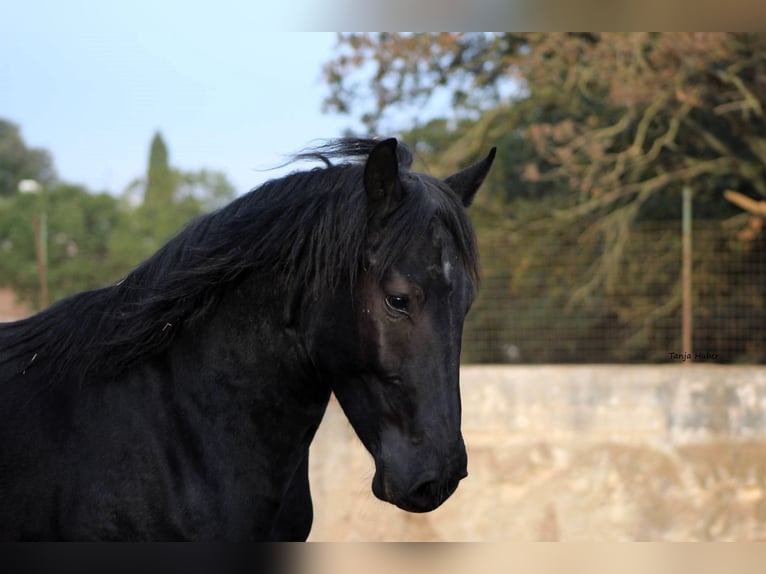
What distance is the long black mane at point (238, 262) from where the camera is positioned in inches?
88.4

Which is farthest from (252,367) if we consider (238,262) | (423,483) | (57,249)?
(57,249)

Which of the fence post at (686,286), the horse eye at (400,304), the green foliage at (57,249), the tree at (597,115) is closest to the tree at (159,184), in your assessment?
the green foliage at (57,249)

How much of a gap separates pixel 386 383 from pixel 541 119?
403 inches

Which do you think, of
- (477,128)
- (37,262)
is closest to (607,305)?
(477,128)

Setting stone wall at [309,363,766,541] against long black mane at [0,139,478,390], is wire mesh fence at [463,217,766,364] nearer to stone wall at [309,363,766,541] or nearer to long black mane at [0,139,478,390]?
stone wall at [309,363,766,541]

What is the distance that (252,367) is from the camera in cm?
236

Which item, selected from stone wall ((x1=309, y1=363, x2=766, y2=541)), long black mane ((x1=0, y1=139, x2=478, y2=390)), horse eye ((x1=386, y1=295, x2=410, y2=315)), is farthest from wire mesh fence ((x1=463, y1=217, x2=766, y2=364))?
horse eye ((x1=386, y1=295, x2=410, y2=315))

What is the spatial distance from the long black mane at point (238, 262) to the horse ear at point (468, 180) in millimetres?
166

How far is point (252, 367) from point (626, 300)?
680 cm

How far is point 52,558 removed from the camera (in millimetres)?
2088

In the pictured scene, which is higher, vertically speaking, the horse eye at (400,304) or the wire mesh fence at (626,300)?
the horse eye at (400,304)

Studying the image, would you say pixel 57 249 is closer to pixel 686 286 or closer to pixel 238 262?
pixel 686 286

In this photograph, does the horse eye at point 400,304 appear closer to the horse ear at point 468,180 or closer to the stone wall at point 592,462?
the horse ear at point 468,180

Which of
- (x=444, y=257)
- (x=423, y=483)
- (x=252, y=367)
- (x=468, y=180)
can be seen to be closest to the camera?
(x=423, y=483)
